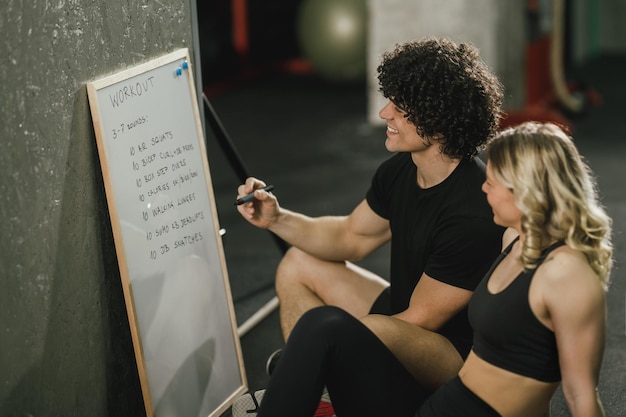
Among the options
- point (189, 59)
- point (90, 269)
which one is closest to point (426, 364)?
point (90, 269)

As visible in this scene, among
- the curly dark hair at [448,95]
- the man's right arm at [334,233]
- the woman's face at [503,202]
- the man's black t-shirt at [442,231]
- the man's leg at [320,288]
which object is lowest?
the man's leg at [320,288]

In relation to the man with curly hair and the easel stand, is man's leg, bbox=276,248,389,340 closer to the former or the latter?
the man with curly hair

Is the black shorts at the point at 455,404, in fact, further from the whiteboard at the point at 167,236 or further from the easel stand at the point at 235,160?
the easel stand at the point at 235,160

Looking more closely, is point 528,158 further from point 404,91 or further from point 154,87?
point 154,87

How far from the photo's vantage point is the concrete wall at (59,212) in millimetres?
2088

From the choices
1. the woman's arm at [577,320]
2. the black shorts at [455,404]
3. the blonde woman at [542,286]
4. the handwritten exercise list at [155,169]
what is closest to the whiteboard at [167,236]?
the handwritten exercise list at [155,169]

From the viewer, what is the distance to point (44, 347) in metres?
2.24

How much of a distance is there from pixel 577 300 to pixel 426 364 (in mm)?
637

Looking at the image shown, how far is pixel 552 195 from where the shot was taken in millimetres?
1896

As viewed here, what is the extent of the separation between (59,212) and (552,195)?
1114mm

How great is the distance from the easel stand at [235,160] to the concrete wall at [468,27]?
3.08 meters

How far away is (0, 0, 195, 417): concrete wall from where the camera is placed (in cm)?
209

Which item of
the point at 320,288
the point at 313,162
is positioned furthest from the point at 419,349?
the point at 313,162

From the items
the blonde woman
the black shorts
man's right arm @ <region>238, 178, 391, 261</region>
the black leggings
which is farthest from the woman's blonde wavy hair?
man's right arm @ <region>238, 178, 391, 261</region>
